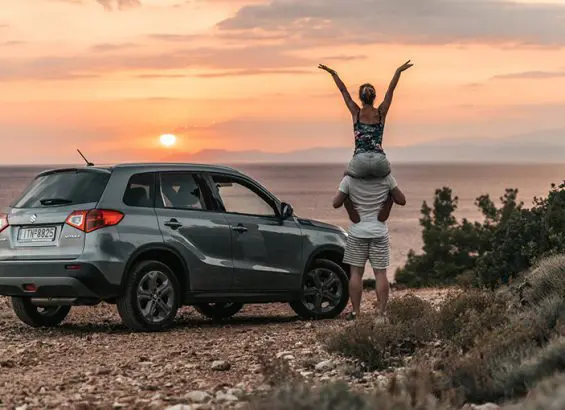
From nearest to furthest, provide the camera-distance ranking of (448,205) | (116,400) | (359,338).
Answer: (116,400) → (359,338) → (448,205)

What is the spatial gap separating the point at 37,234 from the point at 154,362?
2.86m

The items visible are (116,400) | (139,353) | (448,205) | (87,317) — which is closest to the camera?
(116,400)

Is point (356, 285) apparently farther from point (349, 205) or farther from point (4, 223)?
point (4, 223)

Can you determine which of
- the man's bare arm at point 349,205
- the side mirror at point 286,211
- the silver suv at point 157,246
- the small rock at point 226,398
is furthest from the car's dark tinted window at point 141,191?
the small rock at point 226,398

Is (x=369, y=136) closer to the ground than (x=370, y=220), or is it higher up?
higher up

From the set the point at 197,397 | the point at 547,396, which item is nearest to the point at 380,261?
the point at 197,397

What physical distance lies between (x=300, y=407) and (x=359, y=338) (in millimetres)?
3269

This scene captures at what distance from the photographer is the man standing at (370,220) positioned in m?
11.5

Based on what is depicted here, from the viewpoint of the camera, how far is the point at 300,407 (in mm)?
5781

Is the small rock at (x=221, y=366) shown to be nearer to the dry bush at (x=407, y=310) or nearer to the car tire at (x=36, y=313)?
the dry bush at (x=407, y=310)

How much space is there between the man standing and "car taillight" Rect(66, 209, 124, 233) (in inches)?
93.7

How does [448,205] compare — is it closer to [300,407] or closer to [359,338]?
[359,338]

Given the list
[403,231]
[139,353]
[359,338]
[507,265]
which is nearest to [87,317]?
[139,353]

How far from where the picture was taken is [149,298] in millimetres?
11852
